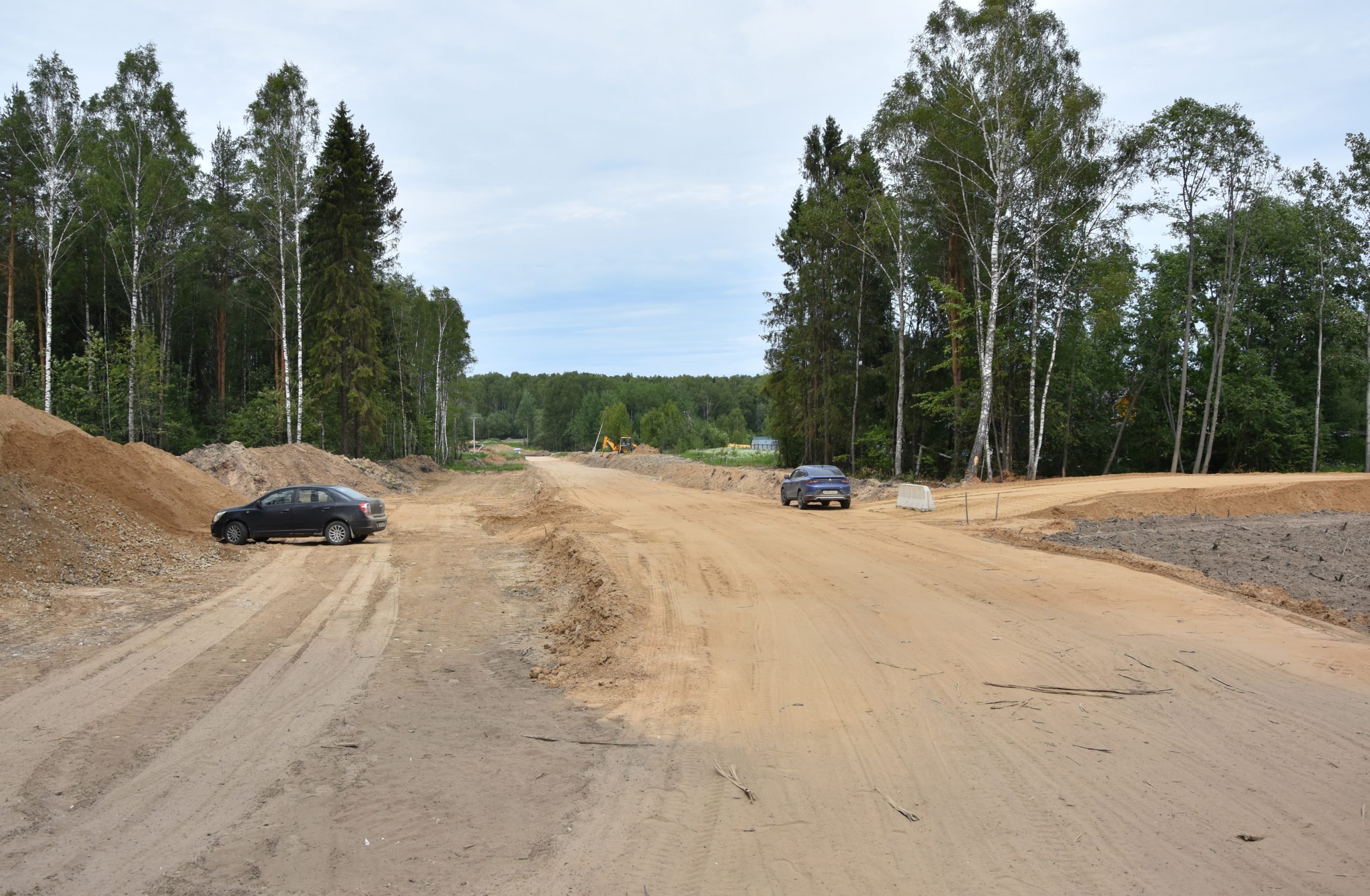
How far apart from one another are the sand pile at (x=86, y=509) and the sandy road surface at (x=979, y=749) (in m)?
9.40

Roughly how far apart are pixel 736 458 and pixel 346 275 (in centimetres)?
3721

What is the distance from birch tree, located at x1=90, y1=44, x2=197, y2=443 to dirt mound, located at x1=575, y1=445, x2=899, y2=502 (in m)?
28.6

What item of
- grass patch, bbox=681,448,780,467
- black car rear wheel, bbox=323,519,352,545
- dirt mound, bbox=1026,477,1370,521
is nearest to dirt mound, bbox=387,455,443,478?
grass patch, bbox=681,448,780,467

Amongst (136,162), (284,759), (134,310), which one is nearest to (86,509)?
(284,759)

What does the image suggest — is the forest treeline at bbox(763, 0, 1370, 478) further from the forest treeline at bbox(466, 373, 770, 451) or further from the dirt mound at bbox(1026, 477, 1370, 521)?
the forest treeline at bbox(466, 373, 770, 451)

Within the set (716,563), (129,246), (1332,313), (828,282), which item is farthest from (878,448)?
(129,246)

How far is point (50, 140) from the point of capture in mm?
31625

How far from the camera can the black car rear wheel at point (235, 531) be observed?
19.7m

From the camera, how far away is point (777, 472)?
1651 inches

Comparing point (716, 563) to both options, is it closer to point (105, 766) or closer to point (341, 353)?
point (105, 766)

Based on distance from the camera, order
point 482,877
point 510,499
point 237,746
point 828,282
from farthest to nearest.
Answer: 1. point 828,282
2. point 510,499
3. point 237,746
4. point 482,877

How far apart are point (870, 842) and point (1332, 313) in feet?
172

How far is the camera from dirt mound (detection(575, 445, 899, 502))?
3363 cm

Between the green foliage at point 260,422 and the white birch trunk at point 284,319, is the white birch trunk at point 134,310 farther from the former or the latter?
the white birch trunk at point 284,319
